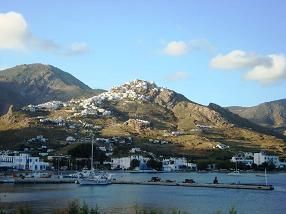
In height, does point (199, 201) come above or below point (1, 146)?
below

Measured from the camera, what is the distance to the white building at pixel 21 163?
151 metres

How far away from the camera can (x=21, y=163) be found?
15362 cm

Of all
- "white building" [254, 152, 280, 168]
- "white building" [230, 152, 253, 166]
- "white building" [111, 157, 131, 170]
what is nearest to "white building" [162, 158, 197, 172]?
"white building" [111, 157, 131, 170]

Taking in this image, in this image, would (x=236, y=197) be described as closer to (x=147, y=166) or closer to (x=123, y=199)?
(x=123, y=199)

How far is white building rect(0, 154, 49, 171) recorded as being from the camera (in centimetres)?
15112

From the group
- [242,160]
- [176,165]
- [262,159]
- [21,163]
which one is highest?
[262,159]

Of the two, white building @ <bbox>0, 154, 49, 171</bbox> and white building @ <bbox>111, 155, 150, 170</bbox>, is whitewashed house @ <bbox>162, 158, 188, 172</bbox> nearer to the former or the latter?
white building @ <bbox>111, 155, 150, 170</bbox>

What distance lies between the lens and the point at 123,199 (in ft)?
240

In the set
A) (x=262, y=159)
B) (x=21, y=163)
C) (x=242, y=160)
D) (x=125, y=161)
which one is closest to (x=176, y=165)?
(x=125, y=161)

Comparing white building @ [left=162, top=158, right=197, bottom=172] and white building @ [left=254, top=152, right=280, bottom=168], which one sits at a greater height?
white building @ [left=254, top=152, right=280, bottom=168]

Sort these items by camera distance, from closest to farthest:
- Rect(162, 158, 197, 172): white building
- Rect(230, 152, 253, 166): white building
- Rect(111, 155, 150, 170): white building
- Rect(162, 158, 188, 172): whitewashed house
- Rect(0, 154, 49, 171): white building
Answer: Rect(0, 154, 49, 171): white building, Rect(162, 158, 188, 172): whitewashed house, Rect(162, 158, 197, 172): white building, Rect(111, 155, 150, 170): white building, Rect(230, 152, 253, 166): white building

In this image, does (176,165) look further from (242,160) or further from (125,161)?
(242,160)

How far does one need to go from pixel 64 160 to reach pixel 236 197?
98.7 m

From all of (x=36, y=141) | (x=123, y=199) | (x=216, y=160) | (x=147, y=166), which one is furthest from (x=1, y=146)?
(x=123, y=199)
